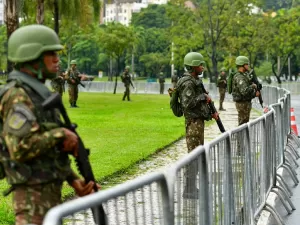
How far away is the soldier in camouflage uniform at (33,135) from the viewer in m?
5.15

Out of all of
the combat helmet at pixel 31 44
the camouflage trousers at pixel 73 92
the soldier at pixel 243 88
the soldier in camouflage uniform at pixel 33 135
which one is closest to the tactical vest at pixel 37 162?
the soldier in camouflage uniform at pixel 33 135

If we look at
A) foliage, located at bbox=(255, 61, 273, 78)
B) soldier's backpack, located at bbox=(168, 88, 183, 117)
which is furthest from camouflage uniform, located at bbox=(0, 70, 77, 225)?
foliage, located at bbox=(255, 61, 273, 78)

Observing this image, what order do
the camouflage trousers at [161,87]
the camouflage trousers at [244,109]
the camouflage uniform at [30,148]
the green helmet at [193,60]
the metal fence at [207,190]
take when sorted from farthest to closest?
1. the camouflage trousers at [161,87]
2. the camouflage trousers at [244,109]
3. the green helmet at [193,60]
4. the camouflage uniform at [30,148]
5. the metal fence at [207,190]

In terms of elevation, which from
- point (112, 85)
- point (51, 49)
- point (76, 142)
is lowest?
point (112, 85)

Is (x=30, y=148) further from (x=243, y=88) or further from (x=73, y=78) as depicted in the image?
(x=73, y=78)

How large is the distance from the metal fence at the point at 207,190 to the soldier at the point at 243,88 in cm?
527

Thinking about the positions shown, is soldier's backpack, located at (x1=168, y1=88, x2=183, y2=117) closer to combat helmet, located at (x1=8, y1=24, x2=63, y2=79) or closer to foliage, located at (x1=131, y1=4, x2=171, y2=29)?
combat helmet, located at (x1=8, y1=24, x2=63, y2=79)

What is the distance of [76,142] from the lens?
5246 mm

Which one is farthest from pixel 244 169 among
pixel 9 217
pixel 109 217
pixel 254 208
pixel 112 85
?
pixel 112 85

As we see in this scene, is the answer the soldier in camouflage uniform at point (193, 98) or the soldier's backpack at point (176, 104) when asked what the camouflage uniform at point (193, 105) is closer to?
the soldier in camouflage uniform at point (193, 98)

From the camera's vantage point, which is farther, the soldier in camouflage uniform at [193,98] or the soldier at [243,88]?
the soldier at [243,88]

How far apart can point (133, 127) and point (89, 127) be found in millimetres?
1181

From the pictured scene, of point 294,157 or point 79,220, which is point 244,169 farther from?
point 294,157

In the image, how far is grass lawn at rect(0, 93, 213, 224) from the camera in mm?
14145
